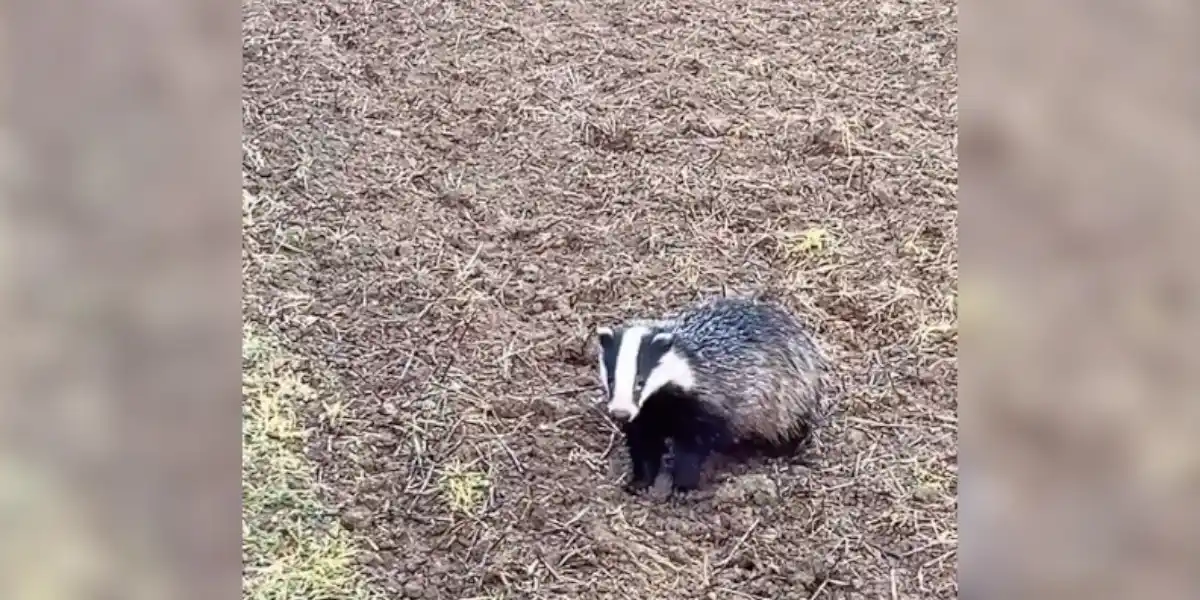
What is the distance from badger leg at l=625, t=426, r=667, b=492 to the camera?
1313 mm

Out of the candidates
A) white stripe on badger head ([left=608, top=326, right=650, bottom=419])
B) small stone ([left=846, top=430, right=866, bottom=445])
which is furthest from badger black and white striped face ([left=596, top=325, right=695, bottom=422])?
small stone ([left=846, top=430, right=866, bottom=445])

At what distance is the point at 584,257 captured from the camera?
4.73 feet

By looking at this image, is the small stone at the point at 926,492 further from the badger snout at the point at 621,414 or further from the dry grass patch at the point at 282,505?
the dry grass patch at the point at 282,505

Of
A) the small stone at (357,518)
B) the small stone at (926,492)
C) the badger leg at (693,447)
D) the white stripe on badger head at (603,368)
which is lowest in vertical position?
the small stone at (357,518)

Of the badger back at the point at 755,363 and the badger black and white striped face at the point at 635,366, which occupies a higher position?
the badger back at the point at 755,363

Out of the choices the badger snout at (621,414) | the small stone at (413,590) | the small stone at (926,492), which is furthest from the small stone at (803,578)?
the small stone at (413,590)

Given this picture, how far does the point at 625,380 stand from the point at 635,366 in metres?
0.02

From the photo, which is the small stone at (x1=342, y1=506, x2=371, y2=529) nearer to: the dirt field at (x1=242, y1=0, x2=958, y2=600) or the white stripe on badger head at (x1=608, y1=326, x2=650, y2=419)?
the dirt field at (x1=242, y1=0, x2=958, y2=600)

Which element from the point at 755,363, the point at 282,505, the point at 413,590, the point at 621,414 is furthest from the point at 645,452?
the point at 282,505

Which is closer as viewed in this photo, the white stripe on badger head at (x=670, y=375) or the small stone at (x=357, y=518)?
the small stone at (x=357, y=518)

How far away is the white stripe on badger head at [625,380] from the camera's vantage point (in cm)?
130
